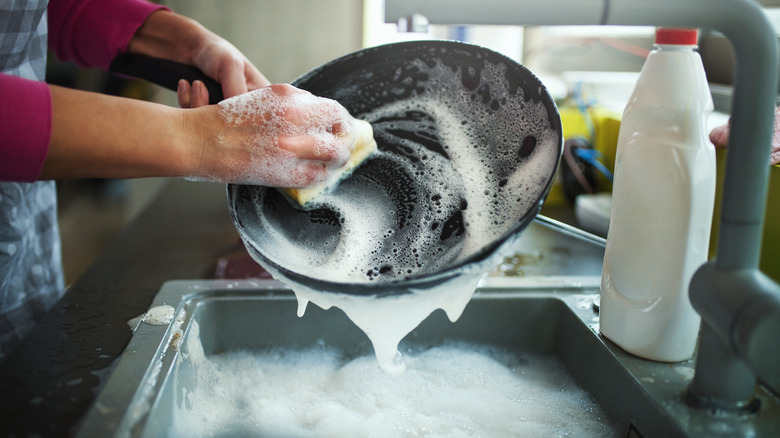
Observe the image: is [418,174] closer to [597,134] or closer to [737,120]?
[737,120]

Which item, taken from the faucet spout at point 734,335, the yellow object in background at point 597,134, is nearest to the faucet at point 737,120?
the faucet spout at point 734,335

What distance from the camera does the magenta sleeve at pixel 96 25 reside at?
946mm

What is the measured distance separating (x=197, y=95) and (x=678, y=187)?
0.56 meters

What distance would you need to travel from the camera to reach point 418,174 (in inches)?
29.3

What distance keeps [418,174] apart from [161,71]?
41cm

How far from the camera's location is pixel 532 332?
2.73ft

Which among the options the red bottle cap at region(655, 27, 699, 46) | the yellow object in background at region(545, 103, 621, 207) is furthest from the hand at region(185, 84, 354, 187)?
the yellow object in background at region(545, 103, 621, 207)

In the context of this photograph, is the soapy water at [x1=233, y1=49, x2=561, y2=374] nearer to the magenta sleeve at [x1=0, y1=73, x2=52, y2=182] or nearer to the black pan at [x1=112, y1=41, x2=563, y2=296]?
the black pan at [x1=112, y1=41, x2=563, y2=296]

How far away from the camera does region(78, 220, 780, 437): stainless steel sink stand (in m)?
0.56

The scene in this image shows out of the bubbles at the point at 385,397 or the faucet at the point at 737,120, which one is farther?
the bubbles at the point at 385,397

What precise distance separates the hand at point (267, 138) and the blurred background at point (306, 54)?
1185 millimetres

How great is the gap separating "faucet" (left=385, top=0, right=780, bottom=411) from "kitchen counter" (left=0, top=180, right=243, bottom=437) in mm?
488

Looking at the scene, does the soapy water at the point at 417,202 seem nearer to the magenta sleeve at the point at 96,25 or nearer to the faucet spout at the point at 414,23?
the faucet spout at the point at 414,23

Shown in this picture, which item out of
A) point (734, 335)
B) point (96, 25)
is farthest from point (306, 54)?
point (734, 335)
